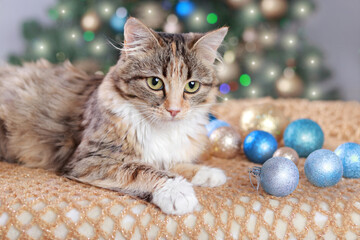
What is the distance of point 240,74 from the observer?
3.10 m

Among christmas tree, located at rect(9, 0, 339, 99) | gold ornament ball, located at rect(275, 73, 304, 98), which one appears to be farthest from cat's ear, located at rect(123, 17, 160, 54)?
gold ornament ball, located at rect(275, 73, 304, 98)

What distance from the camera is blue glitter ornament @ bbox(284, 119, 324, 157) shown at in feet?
5.58

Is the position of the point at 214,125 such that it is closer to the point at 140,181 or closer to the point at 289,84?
the point at 140,181

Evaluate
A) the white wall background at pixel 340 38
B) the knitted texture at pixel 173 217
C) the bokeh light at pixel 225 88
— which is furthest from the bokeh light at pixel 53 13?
the white wall background at pixel 340 38

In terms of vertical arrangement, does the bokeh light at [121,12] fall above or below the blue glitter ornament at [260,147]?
above

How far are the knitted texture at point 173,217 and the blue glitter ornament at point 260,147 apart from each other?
42 cm

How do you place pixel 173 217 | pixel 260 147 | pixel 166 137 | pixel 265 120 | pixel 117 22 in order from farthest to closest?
pixel 117 22 → pixel 265 120 → pixel 260 147 → pixel 166 137 → pixel 173 217

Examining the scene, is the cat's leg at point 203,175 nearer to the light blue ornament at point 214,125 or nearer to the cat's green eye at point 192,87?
the cat's green eye at point 192,87

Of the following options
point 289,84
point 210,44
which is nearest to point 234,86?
point 289,84

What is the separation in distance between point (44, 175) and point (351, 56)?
147 inches

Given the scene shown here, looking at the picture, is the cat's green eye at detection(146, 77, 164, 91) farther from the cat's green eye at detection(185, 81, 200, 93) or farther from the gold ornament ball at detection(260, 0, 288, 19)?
the gold ornament ball at detection(260, 0, 288, 19)

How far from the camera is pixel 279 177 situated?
113 cm

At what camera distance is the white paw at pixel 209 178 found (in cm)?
129

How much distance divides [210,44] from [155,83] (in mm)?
309
